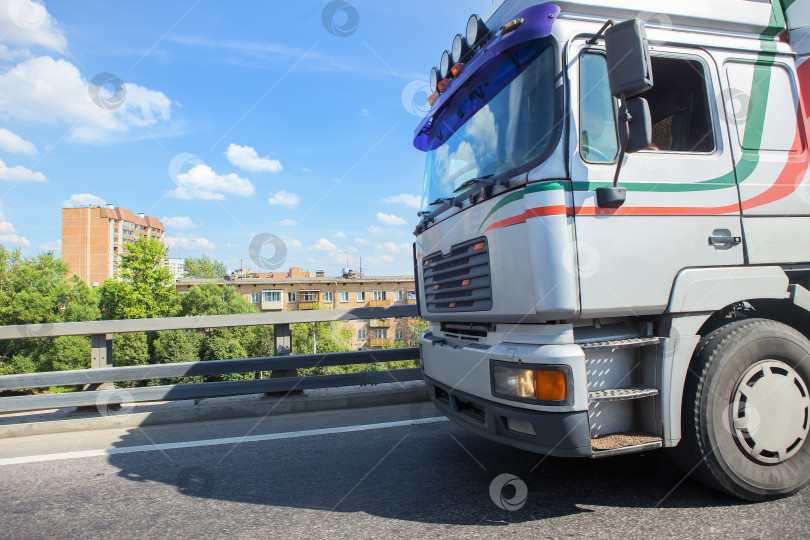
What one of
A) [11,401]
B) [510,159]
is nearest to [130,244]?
[11,401]

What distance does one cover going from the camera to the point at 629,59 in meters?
2.50

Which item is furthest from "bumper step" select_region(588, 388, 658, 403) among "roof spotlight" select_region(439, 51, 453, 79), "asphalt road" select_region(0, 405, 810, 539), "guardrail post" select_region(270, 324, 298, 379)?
"guardrail post" select_region(270, 324, 298, 379)

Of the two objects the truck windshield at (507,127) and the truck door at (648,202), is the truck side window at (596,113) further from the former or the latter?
the truck windshield at (507,127)

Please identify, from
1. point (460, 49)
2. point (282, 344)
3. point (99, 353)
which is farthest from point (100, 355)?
point (460, 49)

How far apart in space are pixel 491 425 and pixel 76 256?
141m

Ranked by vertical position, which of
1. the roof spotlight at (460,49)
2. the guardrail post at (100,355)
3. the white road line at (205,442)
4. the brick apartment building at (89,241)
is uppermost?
the brick apartment building at (89,241)

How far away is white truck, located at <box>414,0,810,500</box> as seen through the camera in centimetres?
263

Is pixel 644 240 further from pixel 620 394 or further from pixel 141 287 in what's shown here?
pixel 141 287

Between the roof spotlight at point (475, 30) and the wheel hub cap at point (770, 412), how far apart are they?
2.65 metres

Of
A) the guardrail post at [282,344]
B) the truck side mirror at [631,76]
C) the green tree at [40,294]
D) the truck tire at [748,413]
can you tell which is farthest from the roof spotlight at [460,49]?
the green tree at [40,294]

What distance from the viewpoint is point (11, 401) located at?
5.00 metres

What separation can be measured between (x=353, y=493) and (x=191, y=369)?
296 cm

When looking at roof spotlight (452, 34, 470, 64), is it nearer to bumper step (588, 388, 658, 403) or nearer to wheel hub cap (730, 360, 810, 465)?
bumper step (588, 388, 658, 403)

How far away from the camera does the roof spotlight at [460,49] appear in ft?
11.8
